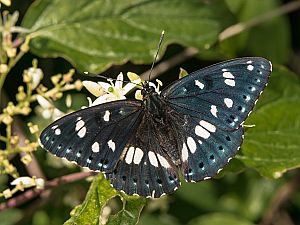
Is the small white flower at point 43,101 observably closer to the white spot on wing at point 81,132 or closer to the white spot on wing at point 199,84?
the white spot on wing at point 81,132

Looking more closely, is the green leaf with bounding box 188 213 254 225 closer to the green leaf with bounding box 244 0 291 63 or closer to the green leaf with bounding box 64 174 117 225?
the green leaf with bounding box 244 0 291 63

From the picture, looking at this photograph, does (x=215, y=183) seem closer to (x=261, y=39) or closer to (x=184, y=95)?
(x=261, y=39)

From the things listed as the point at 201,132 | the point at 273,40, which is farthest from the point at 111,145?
the point at 273,40

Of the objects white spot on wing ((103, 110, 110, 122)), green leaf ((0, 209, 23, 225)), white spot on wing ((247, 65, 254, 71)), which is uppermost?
white spot on wing ((247, 65, 254, 71))

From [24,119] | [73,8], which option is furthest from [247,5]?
[24,119]

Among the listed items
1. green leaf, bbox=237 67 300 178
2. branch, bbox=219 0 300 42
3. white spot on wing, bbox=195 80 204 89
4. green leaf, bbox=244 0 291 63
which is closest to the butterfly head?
white spot on wing, bbox=195 80 204 89

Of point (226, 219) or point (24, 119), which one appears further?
point (24, 119)
